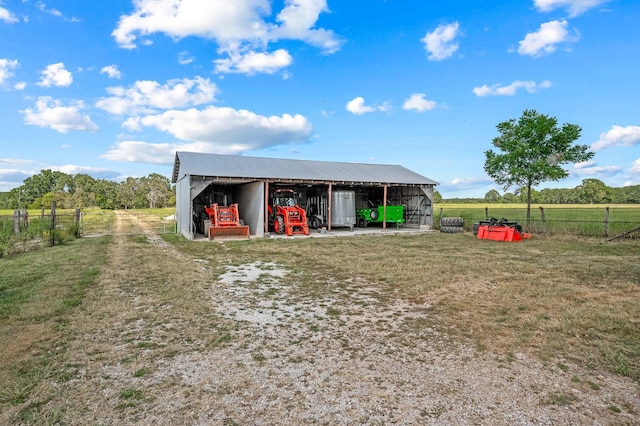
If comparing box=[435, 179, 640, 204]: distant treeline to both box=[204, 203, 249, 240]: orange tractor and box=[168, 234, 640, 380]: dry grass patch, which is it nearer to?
box=[204, 203, 249, 240]: orange tractor

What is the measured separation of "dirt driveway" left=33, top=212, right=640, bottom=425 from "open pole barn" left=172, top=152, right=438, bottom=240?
35.0ft

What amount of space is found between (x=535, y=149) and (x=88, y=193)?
77488 millimetres

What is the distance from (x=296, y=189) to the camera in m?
22.1

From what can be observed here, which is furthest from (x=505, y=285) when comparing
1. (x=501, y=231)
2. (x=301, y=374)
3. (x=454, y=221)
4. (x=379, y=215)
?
(x=379, y=215)

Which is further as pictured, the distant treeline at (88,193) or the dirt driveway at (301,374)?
the distant treeline at (88,193)

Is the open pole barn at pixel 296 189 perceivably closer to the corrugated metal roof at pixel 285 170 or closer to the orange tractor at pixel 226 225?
the corrugated metal roof at pixel 285 170

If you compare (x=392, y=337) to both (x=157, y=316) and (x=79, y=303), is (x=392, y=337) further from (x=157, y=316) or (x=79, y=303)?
(x=79, y=303)

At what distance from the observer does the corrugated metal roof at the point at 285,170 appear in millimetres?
16250

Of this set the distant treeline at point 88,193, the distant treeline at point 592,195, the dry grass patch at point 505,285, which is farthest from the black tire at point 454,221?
the distant treeline at point 88,193

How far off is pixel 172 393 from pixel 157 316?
2.23 meters

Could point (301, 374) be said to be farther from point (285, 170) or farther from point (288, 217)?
point (285, 170)

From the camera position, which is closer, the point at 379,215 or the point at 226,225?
the point at 226,225

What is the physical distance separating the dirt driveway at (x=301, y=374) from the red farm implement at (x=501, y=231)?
10804 mm

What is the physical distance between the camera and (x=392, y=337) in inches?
171
